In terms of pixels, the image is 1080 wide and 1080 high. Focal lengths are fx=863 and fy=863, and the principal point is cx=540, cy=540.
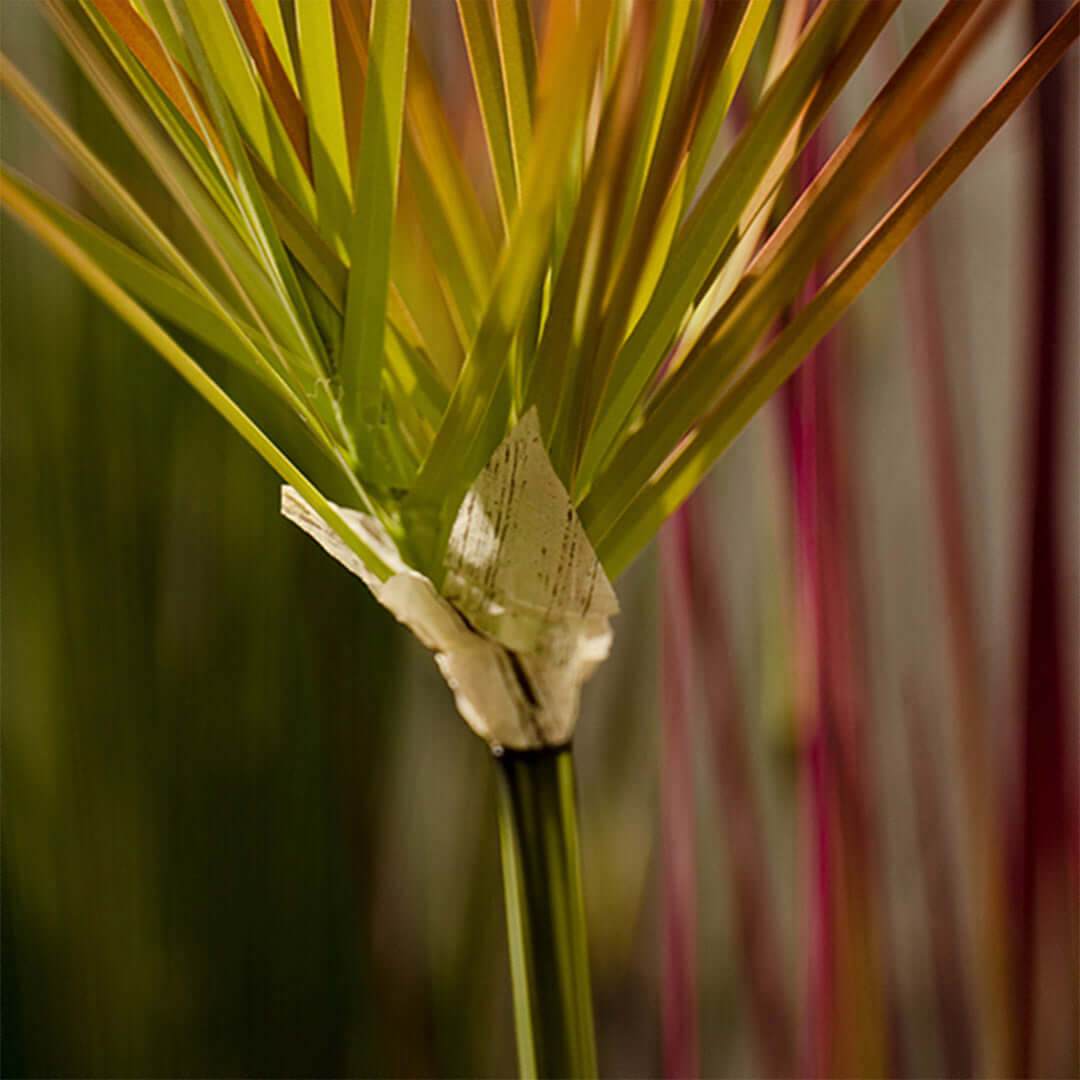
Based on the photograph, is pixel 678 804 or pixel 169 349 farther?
pixel 678 804

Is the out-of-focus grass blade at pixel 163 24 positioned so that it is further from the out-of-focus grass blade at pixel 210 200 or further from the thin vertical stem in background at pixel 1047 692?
the thin vertical stem in background at pixel 1047 692

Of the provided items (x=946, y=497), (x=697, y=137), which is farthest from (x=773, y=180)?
(x=946, y=497)

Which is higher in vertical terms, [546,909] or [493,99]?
[493,99]

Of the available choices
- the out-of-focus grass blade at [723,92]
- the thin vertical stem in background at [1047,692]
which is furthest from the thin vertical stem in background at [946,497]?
the out-of-focus grass blade at [723,92]

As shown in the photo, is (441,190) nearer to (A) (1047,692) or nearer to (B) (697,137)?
(B) (697,137)

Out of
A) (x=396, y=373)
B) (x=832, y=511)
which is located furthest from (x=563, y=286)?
(x=832, y=511)

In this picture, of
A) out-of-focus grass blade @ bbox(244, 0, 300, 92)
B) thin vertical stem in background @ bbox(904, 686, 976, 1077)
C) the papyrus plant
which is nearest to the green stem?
the papyrus plant
